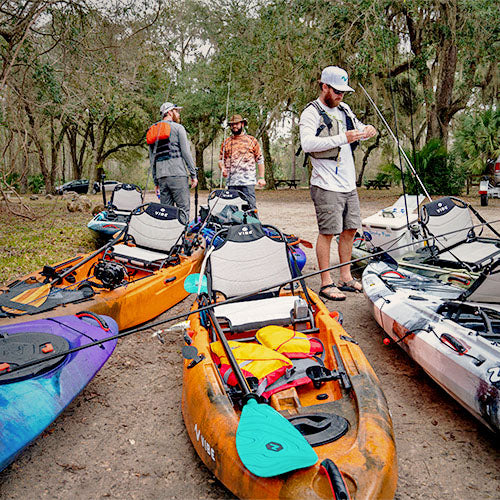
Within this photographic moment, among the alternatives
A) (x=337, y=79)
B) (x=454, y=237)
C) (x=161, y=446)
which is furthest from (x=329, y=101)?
(x=161, y=446)

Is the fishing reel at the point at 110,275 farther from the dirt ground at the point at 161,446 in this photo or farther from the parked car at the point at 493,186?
the parked car at the point at 493,186

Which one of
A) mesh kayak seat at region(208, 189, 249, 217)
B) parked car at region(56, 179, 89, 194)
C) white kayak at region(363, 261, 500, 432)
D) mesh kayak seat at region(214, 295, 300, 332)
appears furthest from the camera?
parked car at region(56, 179, 89, 194)

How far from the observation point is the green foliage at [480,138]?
19.2m

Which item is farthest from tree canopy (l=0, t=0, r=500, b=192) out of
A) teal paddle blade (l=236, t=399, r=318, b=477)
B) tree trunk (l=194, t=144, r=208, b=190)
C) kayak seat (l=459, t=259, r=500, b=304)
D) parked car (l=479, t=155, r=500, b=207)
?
tree trunk (l=194, t=144, r=208, b=190)

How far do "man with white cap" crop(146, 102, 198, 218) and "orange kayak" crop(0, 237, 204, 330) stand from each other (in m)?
1.77

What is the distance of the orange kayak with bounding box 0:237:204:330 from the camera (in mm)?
3744

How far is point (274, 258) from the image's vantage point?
4.27m

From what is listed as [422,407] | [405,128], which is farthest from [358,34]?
[405,128]

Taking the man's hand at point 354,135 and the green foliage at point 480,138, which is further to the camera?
the green foliage at point 480,138

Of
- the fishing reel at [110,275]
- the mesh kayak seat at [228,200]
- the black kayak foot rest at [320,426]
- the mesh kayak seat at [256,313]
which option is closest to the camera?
the black kayak foot rest at [320,426]

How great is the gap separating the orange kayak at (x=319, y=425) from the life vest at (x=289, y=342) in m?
0.13

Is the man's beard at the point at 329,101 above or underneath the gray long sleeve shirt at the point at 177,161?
above

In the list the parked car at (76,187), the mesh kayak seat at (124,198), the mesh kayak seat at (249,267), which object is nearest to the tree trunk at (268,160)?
the parked car at (76,187)

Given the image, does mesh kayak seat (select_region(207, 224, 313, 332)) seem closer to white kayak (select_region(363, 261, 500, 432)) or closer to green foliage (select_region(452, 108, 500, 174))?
white kayak (select_region(363, 261, 500, 432))
